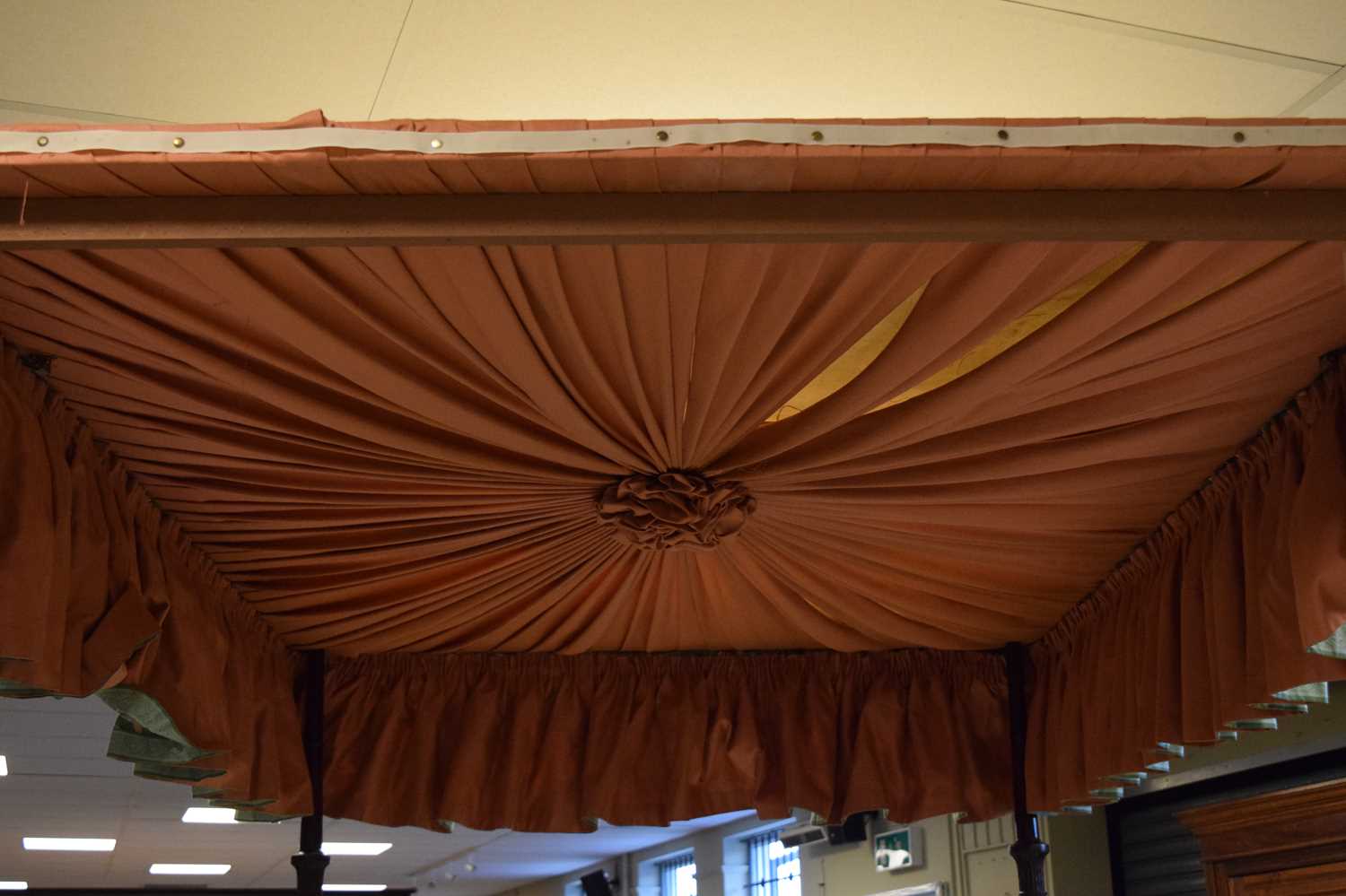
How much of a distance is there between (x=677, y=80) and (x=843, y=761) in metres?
1.57

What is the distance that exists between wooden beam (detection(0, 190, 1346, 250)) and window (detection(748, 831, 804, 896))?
7117mm

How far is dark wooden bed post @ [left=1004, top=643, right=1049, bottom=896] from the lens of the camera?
2971mm

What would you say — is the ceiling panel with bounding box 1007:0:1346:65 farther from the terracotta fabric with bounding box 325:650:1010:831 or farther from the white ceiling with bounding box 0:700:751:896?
the white ceiling with bounding box 0:700:751:896

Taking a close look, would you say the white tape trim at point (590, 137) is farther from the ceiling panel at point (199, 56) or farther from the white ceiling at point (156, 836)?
the white ceiling at point (156, 836)

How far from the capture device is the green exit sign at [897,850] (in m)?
6.34

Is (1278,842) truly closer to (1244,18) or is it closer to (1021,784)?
(1021,784)

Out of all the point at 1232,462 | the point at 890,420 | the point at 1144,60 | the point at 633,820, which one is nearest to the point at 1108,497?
the point at 1232,462

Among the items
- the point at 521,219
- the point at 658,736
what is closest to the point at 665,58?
the point at 521,219

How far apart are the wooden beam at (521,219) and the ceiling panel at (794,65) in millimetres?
1151

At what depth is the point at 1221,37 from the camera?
8.11 feet

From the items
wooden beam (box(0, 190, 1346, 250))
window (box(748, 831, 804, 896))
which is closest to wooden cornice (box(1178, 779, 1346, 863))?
wooden beam (box(0, 190, 1346, 250))

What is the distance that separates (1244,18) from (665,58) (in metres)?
1.06

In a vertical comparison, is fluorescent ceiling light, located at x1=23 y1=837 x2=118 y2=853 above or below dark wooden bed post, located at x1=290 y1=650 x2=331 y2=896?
above

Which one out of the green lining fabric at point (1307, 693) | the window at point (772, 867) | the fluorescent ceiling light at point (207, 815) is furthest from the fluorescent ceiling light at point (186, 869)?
the green lining fabric at point (1307, 693)
